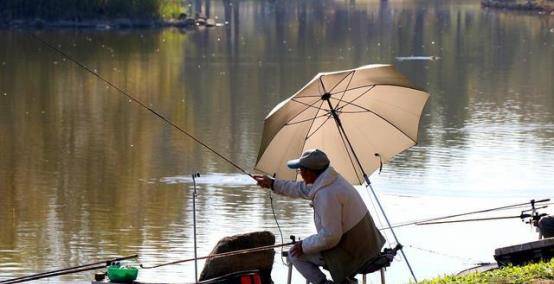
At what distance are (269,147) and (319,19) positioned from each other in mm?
63379

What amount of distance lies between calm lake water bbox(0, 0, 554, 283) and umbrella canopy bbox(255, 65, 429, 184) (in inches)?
93.4

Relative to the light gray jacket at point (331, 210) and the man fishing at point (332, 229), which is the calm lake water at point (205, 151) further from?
the light gray jacket at point (331, 210)

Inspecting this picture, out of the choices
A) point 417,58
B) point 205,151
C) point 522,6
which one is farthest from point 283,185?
point 522,6

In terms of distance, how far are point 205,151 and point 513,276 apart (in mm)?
12780

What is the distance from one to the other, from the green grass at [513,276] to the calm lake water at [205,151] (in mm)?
3864

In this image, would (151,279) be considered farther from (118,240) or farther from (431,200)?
(431,200)

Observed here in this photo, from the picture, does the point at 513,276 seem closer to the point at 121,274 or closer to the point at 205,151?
the point at 121,274

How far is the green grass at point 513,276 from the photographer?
729 cm

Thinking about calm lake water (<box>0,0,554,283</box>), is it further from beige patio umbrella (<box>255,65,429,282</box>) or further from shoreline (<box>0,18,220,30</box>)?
shoreline (<box>0,18,220,30</box>)

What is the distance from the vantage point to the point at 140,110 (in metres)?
26.2

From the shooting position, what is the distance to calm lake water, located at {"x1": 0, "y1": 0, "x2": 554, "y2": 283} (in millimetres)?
13523

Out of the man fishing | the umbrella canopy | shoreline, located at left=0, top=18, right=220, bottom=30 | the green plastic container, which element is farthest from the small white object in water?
the man fishing

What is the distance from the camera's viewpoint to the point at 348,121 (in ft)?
30.5

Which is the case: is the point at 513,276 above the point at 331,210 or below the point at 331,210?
below
